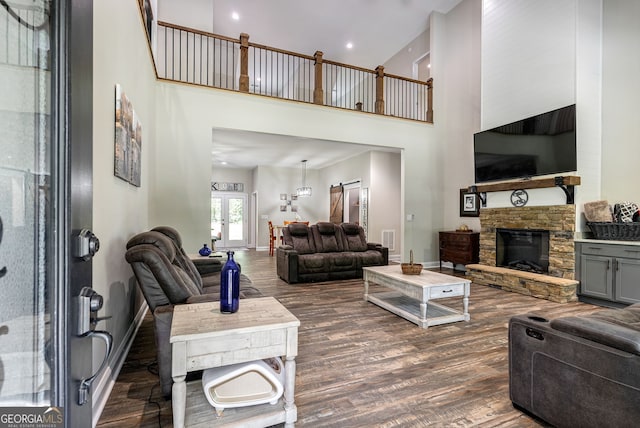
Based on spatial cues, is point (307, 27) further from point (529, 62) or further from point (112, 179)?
point (112, 179)

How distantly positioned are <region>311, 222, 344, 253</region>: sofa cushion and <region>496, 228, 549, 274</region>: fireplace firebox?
9.31 feet

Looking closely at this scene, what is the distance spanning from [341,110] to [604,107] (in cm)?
412

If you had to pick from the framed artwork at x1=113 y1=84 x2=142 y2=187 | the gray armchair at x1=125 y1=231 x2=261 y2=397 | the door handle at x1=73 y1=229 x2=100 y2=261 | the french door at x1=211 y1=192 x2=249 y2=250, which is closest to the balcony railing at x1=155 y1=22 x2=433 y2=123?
the framed artwork at x1=113 y1=84 x2=142 y2=187

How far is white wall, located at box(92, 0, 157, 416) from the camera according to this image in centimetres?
179

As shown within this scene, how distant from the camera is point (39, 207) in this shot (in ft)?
2.01

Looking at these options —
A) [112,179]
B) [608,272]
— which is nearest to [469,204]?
[608,272]

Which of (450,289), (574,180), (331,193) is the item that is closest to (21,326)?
(450,289)

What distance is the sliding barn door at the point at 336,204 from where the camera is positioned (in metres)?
9.69

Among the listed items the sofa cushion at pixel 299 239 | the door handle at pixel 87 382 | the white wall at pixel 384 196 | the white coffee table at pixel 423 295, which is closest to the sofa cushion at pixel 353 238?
the sofa cushion at pixel 299 239

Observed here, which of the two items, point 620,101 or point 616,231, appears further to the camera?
point 620,101

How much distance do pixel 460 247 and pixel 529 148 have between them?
2.19 m

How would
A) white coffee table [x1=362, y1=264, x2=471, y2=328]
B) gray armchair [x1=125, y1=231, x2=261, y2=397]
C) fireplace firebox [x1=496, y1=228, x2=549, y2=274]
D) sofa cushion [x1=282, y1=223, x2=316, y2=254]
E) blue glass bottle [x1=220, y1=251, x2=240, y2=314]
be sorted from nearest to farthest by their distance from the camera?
blue glass bottle [x1=220, y1=251, x2=240, y2=314], gray armchair [x1=125, y1=231, x2=261, y2=397], white coffee table [x1=362, y1=264, x2=471, y2=328], fireplace firebox [x1=496, y1=228, x2=549, y2=274], sofa cushion [x1=282, y1=223, x2=316, y2=254]

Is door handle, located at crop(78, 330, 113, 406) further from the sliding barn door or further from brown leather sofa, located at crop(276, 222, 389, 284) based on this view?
the sliding barn door

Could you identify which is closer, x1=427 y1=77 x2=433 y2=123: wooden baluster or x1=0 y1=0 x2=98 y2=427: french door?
x1=0 y1=0 x2=98 y2=427: french door
